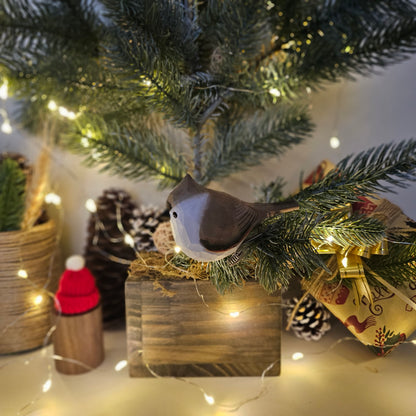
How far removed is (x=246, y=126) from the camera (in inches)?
25.2

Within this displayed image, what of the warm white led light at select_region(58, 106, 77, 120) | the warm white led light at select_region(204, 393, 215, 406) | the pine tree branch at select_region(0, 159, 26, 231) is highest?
the warm white led light at select_region(58, 106, 77, 120)

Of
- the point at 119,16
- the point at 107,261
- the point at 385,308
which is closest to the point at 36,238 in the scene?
the point at 107,261

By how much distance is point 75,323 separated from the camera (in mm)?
584

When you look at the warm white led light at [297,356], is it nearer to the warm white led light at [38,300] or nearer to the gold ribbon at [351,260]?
the gold ribbon at [351,260]

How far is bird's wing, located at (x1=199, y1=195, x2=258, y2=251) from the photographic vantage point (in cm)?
42

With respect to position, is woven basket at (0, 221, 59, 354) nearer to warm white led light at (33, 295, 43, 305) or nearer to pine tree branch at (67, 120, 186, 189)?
warm white led light at (33, 295, 43, 305)

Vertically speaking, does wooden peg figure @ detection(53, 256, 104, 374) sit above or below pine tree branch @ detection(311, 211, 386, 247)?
below

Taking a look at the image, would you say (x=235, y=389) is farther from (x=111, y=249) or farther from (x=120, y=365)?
(x=111, y=249)

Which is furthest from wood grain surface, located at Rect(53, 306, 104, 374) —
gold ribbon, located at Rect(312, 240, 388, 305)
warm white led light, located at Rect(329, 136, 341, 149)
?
warm white led light, located at Rect(329, 136, 341, 149)

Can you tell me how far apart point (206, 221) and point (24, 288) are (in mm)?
387

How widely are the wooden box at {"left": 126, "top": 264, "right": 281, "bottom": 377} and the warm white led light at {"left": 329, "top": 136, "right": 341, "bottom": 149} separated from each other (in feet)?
1.11

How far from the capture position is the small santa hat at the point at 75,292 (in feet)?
1.92

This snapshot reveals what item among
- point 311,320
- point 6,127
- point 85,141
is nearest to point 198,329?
point 311,320

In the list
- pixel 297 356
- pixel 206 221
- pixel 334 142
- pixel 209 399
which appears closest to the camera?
pixel 206 221
